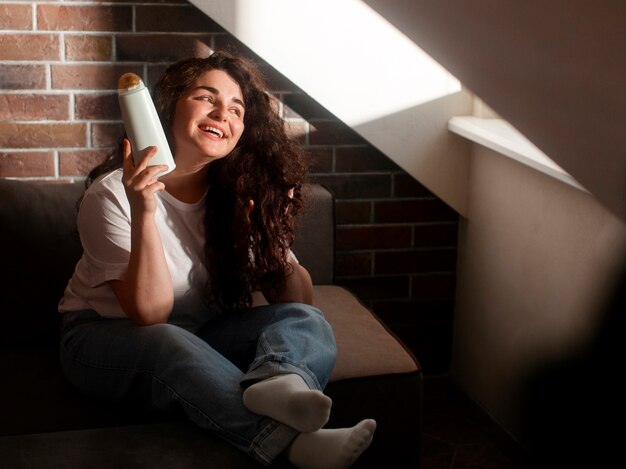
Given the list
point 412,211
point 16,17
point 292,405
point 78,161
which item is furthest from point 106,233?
point 412,211

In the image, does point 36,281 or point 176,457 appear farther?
point 36,281

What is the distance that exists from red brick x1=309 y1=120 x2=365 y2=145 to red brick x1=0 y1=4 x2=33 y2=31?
0.84 meters

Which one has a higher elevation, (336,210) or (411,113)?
(411,113)

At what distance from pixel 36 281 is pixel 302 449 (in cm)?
90

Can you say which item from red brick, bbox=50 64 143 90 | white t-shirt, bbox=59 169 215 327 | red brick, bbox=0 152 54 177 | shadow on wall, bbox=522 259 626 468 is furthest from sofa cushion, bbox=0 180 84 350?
shadow on wall, bbox=522 259 626 468

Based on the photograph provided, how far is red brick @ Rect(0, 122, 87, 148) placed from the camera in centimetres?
258

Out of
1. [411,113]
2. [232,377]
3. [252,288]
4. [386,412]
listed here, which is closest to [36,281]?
[252,288]

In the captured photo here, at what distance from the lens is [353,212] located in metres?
2.89

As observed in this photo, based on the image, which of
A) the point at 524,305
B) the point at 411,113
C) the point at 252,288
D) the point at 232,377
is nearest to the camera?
the point at 232,377

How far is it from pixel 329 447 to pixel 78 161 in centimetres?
131

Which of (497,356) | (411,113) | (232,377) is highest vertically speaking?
(411,113)

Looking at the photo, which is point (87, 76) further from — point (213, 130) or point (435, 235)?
point (435, 235)

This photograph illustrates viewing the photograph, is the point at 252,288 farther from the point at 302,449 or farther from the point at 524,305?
the point at 524,305

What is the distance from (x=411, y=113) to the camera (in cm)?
276
